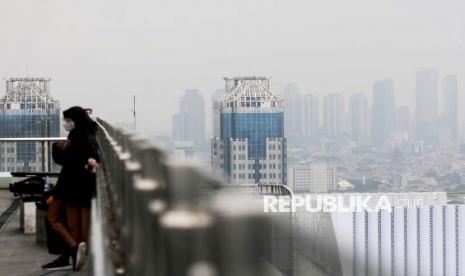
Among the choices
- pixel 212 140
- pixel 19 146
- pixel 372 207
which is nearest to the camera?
pixel 19 146

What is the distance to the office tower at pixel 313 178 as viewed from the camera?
7969cm

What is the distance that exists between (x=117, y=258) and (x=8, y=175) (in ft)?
38.1

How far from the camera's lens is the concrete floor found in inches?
254

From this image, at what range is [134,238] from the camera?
2324 mm

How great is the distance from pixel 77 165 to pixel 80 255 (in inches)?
19.1

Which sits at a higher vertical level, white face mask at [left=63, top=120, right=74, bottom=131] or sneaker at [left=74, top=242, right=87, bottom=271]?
white face mask at [left=63, top=120, right=74, bottom=131]

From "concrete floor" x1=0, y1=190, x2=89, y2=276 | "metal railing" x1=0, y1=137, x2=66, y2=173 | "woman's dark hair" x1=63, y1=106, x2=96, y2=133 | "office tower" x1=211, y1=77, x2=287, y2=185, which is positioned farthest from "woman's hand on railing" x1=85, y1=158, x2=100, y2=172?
"office tower" x1=211, y1=77, x2=287, y2=185

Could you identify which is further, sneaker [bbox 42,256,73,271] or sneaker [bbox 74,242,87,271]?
sneaker [bbox 42,256,73,271]

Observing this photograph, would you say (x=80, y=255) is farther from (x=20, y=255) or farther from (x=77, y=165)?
(x=20, y=255)

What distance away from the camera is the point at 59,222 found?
18.4 feet

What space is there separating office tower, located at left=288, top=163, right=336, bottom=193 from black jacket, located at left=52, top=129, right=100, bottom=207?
72696mm

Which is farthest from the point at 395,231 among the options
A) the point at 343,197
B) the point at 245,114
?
the point at 245,114

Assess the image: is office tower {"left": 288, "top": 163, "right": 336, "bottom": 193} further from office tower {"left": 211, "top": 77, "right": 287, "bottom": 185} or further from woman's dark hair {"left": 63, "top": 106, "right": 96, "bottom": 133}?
woman's dark hair {"left": 63, "top": 106, "right": 96, "bottom": 133}

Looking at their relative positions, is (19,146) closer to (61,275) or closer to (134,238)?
(61,275)
